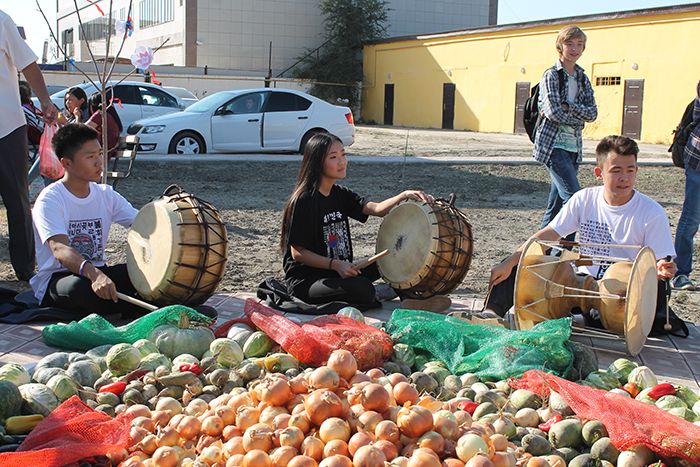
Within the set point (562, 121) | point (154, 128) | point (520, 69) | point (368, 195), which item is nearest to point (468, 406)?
point (562, 121)

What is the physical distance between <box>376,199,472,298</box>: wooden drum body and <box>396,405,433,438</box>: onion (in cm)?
249

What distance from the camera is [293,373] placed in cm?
331

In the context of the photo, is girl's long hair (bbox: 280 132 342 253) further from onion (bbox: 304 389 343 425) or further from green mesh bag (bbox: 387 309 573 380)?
onion (bbox: 304 389 343 425)

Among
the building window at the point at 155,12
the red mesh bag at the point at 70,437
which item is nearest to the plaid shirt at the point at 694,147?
the red mesh bag at the point at 70,437

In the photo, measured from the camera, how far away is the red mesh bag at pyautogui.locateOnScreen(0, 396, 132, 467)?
100.0 inches

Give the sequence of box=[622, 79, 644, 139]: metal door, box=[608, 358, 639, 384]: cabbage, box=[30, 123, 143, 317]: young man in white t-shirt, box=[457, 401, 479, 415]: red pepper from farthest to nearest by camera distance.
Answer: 1. box=[622, 79, 644, 139]: metal door
2. box=[30, 123, 143, 317]: young man in white t-shirt
3. box=[608, 358, 639, 384]: cabbage
4. box=[457, 401, 479, 415]: red pepper

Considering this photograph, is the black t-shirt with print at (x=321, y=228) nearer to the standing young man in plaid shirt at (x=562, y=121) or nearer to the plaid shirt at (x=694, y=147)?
the standing young man in plaid shirt at (x=562, y=121)

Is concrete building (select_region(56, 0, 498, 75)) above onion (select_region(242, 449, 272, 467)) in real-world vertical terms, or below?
above

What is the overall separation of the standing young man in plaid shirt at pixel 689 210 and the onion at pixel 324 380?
163 inches

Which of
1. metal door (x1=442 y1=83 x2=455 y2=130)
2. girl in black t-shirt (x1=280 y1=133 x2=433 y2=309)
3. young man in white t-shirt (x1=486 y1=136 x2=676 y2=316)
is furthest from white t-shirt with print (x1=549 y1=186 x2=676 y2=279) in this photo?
metal door (x1=442 y1=83 x2=455 y2=130)

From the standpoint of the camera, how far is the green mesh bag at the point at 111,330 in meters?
4.04

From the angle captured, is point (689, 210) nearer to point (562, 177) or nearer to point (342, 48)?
point (562, 177)

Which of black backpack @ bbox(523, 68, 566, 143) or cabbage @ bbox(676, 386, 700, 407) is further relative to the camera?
black backpack @ bbox(523, 68, 566, 143)

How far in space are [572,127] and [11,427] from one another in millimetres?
4718
